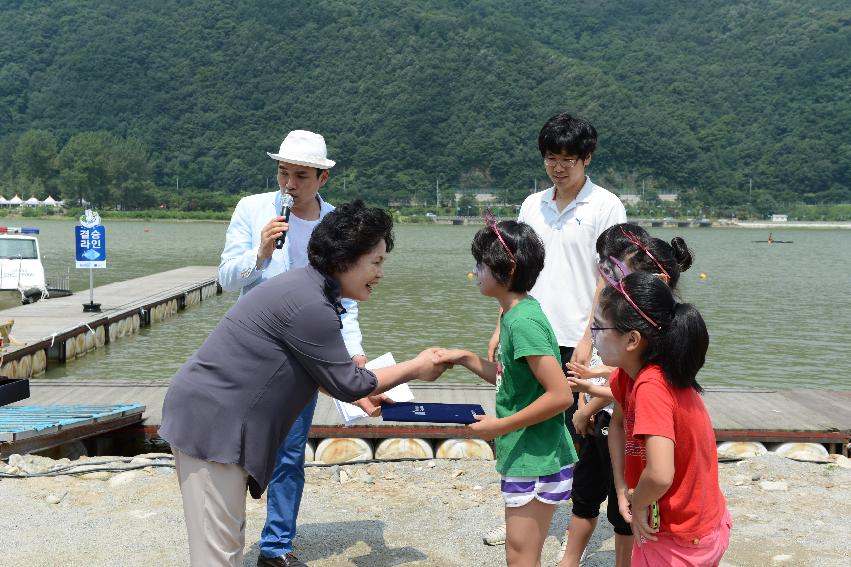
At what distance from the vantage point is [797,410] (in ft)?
25.6

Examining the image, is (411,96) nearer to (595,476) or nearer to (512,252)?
(595,476)

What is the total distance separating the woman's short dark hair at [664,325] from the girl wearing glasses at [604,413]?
54cm

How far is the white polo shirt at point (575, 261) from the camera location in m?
3.98

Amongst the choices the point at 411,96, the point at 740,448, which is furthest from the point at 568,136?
the point at 411,96

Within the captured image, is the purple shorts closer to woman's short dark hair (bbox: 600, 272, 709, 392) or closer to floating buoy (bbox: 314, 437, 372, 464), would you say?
woman's short dark hair (bbox: 600, 272, 709, 392)

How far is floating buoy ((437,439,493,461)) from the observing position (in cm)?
688

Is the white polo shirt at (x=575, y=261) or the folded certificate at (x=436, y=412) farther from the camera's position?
the white polo shirt at (x=575, y=261)

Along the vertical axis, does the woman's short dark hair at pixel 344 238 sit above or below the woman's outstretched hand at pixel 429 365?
above

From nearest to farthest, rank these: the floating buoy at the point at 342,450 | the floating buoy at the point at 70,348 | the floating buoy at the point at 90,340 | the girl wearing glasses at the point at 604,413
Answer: the girl wearing glasses at the point at 604,413 → the floating buoy at the point at 342,450 → the floating buoy at the point at 70,348 → the floating buoy at the point at 90,340

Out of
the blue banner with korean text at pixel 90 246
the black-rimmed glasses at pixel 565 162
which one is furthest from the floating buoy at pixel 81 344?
the black-rimmed glasses at pixel 565 162

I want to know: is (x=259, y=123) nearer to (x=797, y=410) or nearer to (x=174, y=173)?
(x=174, y=173)

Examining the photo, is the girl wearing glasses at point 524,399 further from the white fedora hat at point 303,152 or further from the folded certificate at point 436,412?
the white fedora hat at point 303,152

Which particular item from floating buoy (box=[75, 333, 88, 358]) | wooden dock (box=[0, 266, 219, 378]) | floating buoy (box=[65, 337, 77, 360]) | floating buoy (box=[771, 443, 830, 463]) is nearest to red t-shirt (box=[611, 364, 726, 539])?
floating buoy (box=[771, 443, 830, 463])

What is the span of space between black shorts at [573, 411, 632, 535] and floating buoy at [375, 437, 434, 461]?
3.12 meters
